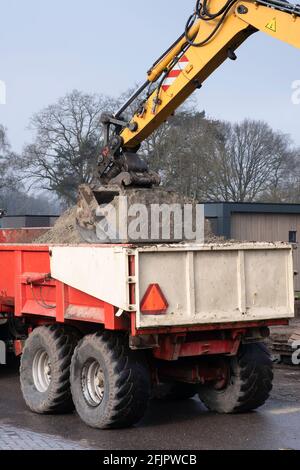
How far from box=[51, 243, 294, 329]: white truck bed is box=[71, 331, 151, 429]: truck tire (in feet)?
1.81

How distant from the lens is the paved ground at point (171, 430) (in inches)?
285

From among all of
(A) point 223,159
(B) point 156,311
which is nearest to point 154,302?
(B) point 156,311

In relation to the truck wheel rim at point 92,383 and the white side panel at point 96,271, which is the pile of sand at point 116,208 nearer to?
the white side panel at point 96,271

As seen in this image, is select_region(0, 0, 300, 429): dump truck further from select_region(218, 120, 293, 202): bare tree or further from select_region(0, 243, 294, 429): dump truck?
select_region(218, 120, 293, 202): bare tree

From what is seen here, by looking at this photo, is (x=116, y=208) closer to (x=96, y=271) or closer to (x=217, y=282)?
(x=96, y=271)

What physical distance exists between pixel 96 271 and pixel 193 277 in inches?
36.4

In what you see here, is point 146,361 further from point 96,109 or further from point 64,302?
point 96,109

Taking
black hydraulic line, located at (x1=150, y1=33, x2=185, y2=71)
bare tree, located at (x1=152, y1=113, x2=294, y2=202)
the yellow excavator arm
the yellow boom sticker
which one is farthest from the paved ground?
bare tree, located at (x1=152, y1=113, x2=294, y2=202)

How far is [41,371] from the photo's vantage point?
9.04 meters

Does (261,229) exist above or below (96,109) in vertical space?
below

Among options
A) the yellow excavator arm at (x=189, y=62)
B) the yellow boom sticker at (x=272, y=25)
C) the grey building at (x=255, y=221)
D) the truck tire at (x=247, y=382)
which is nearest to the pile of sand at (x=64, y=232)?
the yellow excavator arm at (x=189, y=62)

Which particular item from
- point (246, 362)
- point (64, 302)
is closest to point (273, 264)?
point (246, 362)
